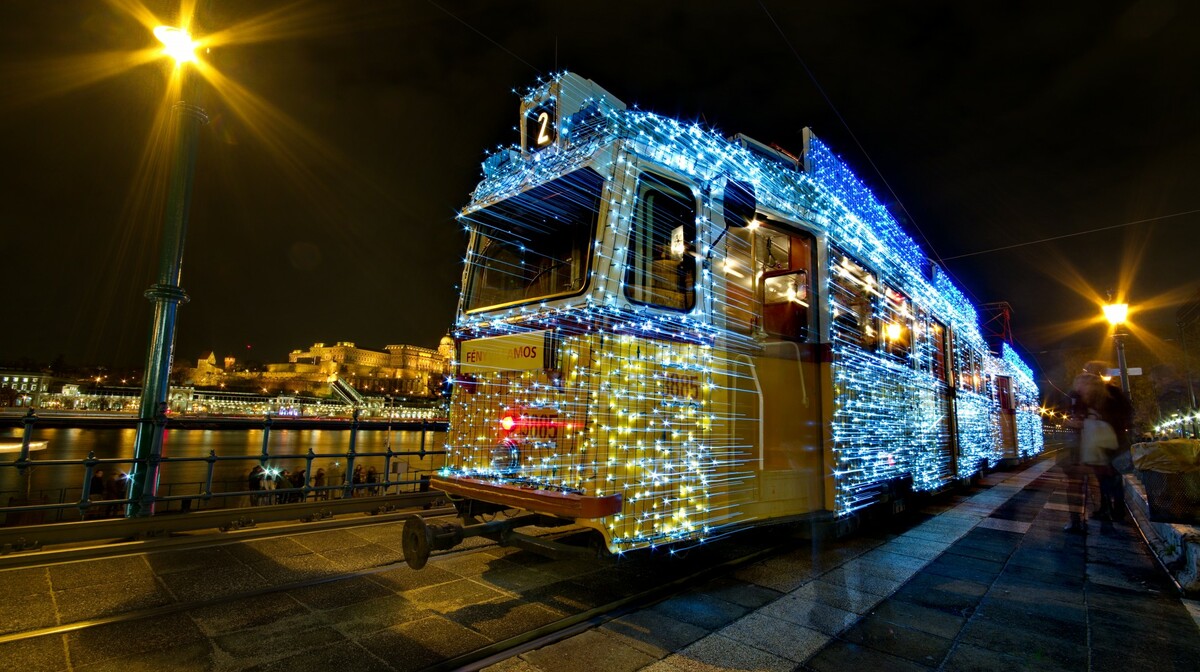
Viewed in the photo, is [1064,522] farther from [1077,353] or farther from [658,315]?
[1077,353]

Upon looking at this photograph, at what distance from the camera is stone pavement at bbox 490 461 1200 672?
3037 mm

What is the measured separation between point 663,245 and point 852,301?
2.84 metres

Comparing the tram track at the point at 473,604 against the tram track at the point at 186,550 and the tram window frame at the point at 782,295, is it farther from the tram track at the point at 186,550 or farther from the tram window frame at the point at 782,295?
the tram window frame at the point at 782,295

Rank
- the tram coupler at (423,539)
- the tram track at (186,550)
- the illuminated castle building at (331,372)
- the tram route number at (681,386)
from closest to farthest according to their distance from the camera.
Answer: the tram track at (186,550)
the tram coupler at (423,539)
the tram route number at (681,386)
the illuminated castle building at (331,372)

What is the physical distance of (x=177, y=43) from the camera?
5.96 metres

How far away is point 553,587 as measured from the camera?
4258 mm

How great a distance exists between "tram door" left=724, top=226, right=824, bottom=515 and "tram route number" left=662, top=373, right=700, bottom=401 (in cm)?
61

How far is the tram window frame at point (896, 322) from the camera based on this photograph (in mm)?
6395

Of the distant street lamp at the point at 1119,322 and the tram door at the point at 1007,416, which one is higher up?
the distant street lamp at the point at 1119,322

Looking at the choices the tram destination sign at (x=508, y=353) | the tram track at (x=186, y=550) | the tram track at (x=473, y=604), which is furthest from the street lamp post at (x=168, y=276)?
the tram destination sign at (x=508, y=353)

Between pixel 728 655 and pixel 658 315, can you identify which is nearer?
pixel 728 655

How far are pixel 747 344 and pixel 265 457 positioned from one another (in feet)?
20.6

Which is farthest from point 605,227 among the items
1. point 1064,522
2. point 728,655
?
point 1064,522

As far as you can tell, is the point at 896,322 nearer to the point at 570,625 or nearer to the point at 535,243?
the point at 535,243
